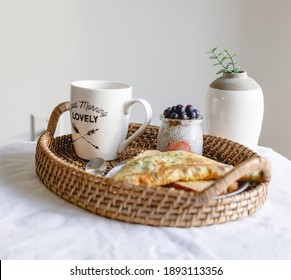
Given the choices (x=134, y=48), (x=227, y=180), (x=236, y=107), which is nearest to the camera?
(x=227, y=180)

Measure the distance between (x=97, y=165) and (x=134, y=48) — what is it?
0.75 metres

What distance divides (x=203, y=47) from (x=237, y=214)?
3.17 feet

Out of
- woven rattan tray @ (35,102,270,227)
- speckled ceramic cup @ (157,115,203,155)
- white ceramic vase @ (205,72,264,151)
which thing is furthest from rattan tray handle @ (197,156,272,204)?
white ceramic vase @ (205,72,264,151)

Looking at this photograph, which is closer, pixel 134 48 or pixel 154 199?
pixel 154 199

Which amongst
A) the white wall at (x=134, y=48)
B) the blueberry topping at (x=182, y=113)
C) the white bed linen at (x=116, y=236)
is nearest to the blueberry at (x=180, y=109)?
the blueberry topping at (x=182, y=113)

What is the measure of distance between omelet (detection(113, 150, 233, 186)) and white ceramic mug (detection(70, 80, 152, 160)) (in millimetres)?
130

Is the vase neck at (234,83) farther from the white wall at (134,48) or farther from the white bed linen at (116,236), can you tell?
the white wall at (134,48)

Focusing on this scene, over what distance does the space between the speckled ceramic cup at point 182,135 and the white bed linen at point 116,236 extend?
18 cm

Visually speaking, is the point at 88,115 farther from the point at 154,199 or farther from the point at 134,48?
the point at 134,48

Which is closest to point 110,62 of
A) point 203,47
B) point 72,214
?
point 203,47

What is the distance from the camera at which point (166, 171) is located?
1.85 feet

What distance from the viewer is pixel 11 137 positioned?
1.35m

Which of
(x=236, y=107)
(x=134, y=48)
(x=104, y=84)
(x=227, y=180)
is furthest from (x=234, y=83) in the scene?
(x=134, y=48)

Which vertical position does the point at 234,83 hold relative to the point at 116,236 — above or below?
above
